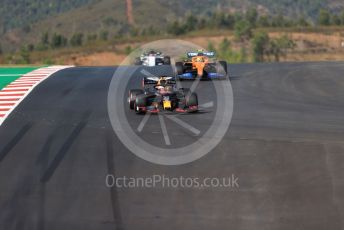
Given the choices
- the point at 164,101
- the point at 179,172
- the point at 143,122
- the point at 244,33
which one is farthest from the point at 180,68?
the point at 244,33

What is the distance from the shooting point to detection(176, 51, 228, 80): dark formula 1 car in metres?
29.7

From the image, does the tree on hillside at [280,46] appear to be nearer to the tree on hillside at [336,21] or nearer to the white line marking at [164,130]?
the tree on hillside at [336,21]

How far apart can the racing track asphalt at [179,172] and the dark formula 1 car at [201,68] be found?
696cm

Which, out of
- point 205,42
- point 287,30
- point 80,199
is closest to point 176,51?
point 205,42

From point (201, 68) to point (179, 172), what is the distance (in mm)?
16089

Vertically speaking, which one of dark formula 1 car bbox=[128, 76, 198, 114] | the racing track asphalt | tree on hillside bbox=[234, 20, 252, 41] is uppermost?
the racing track asphalt

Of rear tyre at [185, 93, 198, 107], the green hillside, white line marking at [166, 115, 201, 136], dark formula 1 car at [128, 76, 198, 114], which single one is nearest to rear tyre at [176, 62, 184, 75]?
dark formula 1 car at [128, 76, 198, 114]

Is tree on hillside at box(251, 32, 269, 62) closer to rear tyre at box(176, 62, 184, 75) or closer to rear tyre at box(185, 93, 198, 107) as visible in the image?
rear tyre at box(176, 62, 184, 75)

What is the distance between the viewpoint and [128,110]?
2228cm

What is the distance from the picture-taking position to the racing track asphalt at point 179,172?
1155cm

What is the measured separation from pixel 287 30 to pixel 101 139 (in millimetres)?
64989

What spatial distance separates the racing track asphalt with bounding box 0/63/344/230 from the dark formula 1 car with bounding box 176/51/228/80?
6.96 meters

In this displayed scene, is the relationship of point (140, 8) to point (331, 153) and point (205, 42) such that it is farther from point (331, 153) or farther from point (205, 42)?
point (331, 153)

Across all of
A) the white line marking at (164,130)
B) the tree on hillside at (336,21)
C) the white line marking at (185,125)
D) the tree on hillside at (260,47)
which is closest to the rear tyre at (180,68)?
the white line marking at (164,130)
